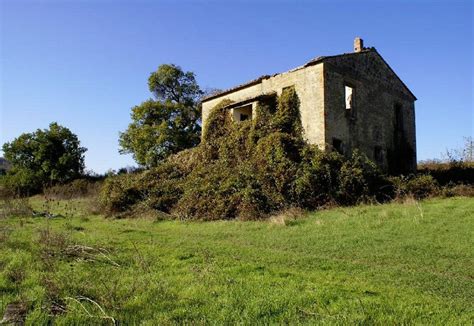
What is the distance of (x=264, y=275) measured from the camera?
6727 millimetres

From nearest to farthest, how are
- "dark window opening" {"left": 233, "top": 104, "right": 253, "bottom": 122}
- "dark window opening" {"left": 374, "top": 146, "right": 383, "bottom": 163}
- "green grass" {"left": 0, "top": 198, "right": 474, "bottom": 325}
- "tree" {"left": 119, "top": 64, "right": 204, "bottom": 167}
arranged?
"green grass" {"left": 0, "top": 198, "right": 474, "bottom": 325} < "dark window opening" {"left": 374, "top": 146, "right": 383, "bottom": 163} < "dark window opening" {"left": 233, "top": 104, "right": 253, "bottom": 122} < "tree" {"left": 119, "top": 64, "right": 204, "bottom": 167}

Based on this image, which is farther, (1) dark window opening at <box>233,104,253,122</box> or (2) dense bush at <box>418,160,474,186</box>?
(1) dark window opening at <box>233,104,253,122</box>

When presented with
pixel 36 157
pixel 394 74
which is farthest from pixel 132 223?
pixel 36 157

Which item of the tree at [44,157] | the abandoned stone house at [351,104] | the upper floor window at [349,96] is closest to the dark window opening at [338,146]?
the abandoned stone house at [351,104]

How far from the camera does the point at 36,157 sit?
3691 cm

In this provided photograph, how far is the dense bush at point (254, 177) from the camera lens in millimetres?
16672

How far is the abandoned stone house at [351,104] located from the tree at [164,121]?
8.64m

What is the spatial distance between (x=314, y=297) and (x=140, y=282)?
8.89 feet

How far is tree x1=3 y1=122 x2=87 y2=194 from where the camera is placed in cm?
3647

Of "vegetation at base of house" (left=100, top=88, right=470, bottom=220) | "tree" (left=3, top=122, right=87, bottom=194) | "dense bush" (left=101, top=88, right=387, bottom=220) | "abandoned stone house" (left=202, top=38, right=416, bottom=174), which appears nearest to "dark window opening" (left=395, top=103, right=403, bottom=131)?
"abandoned stone house" (left=202, top=38, right=416, bottom=174)

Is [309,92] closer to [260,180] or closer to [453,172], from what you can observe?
[260,180]

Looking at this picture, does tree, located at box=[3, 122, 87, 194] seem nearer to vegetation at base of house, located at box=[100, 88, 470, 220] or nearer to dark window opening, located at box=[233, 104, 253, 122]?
vegetation at base of house, located at box=[100, 88, 470, 220]

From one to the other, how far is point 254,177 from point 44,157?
2719cm

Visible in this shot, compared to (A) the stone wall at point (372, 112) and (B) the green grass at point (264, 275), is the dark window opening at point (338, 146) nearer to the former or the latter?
(A) the stone wall at point (372, 112)
